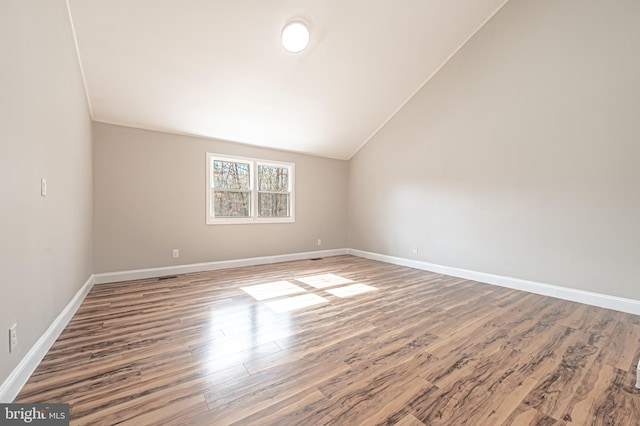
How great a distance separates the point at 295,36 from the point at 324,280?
328 centimetres

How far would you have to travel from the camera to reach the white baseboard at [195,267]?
149 inches

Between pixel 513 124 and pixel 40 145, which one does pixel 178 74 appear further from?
pixel 513 124

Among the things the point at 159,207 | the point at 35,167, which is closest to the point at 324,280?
the point at 159,207

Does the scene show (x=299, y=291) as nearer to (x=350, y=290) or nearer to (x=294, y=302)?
(x=294, y=302)

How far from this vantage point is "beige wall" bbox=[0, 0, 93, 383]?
1335 millimetres

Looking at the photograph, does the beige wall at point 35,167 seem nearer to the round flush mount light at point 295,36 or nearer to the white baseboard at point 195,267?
the white baseboard at point 195,267

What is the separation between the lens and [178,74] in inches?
130

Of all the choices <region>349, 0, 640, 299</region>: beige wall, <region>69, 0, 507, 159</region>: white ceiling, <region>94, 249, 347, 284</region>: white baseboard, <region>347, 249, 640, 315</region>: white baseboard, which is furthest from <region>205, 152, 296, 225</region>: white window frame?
<region>347, 249, 640, 315</region>: white baseboard

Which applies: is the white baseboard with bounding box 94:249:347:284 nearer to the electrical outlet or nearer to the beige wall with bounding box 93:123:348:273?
the beige wall with bounding box 93:123:348:273

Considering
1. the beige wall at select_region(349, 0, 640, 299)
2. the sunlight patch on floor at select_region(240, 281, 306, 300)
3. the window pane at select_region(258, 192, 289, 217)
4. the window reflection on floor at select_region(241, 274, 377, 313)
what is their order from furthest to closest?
1. the window pane at select_region(258, 192, 289, 217)
2. the sunlight patch on floor at select_region(240, 281, 306, 300)
3. the window reflection on floor at select_region(241, 274, 377, 313)
4. the beige wall at select_region(349, 0, 640, 299)

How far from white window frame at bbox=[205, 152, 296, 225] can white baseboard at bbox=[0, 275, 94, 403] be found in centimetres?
223

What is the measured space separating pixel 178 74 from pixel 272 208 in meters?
2.77

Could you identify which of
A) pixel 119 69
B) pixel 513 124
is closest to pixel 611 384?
pixel 513 124

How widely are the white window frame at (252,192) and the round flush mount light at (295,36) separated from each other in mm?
2240
